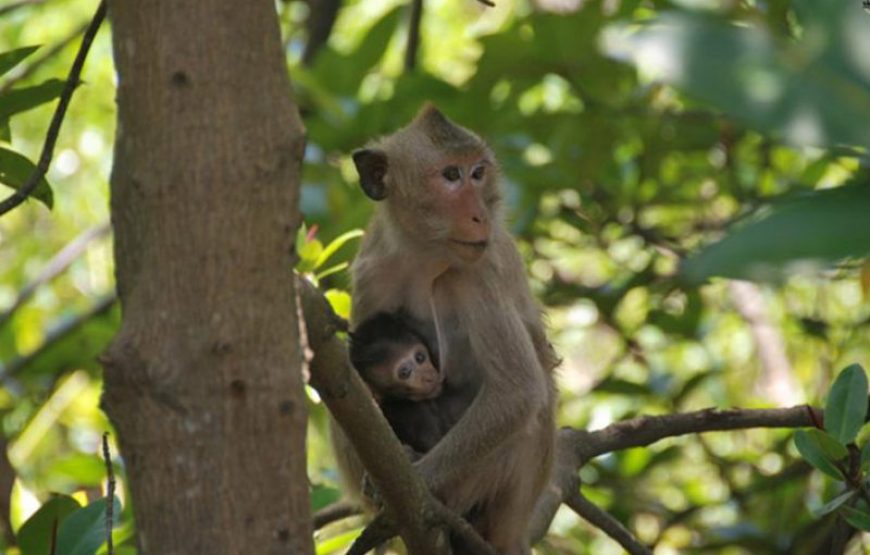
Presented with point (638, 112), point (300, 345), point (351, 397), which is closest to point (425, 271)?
point (638, 112)

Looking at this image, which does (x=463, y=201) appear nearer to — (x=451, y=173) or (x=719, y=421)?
(x=451, y=173)

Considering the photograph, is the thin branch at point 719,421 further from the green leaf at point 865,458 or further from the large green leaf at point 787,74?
the large green leaf at point 787,74

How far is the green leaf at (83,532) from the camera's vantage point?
2.99 m

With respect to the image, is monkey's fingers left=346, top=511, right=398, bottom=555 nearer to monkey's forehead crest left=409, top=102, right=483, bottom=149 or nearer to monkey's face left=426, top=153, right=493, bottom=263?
monkey's face left=426, top=153, right=493, bottom=263

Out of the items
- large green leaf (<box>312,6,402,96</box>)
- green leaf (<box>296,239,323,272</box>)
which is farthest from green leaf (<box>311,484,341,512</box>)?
large green leaf (<box>312,6,402,96</box>)

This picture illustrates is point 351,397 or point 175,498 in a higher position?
point 175,498

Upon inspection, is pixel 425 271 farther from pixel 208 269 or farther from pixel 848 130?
pixel 848 130

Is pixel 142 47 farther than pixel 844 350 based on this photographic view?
No

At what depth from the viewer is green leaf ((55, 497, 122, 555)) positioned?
2.99 meters

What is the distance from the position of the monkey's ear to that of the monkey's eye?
235 millimetres

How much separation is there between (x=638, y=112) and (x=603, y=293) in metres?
0.74

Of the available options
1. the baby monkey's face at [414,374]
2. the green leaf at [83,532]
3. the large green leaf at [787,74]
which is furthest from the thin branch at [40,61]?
the large green leaf at [787,74]

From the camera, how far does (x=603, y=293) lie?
Answer: 587 centimetres

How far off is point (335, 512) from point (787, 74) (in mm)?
3294
